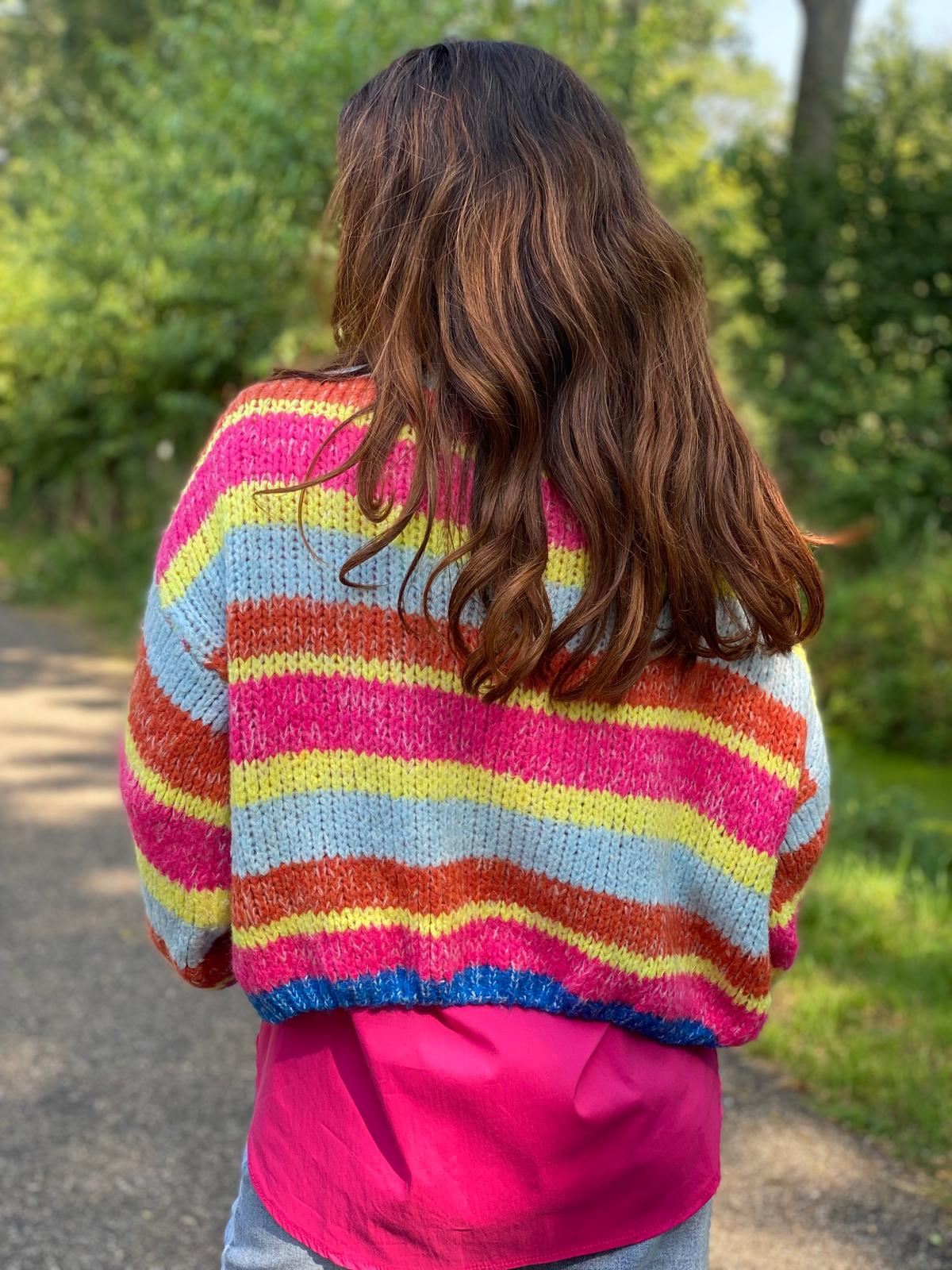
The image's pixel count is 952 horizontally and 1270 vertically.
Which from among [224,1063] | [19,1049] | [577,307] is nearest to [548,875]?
[577,307]

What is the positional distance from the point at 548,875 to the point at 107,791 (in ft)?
17.4

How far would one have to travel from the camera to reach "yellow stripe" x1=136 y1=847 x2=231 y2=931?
4.89 ft

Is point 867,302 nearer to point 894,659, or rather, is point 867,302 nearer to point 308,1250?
point 894,659

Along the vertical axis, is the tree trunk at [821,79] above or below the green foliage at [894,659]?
above

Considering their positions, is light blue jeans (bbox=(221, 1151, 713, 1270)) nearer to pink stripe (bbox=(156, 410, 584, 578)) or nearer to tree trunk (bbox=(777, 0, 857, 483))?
pink stripe (bbox=(156, 410, 584, 578))

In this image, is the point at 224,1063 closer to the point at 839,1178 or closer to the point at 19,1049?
the point at 19,1049

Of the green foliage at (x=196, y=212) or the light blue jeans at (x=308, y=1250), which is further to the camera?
the green foliage at (x=196, y=212)

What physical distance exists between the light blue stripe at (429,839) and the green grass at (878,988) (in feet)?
6.89

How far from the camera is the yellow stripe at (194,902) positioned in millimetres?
1491

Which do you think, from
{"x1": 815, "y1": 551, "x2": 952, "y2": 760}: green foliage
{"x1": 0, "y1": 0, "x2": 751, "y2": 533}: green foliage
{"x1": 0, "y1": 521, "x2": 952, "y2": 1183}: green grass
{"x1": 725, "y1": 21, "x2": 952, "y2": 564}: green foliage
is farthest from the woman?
{"x1": 725, "y1": 21, "x2": 952, "y2": 564}: green foliage

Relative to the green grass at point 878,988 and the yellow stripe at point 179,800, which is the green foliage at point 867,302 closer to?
the green grass at point 878,988

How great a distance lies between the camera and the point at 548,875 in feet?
4.62

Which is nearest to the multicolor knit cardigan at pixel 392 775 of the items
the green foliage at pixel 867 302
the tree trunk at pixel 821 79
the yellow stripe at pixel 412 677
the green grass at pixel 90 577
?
the yellow stripe at pixel 412 677

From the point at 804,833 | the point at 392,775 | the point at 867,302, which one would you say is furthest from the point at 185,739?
the point at 867,302
